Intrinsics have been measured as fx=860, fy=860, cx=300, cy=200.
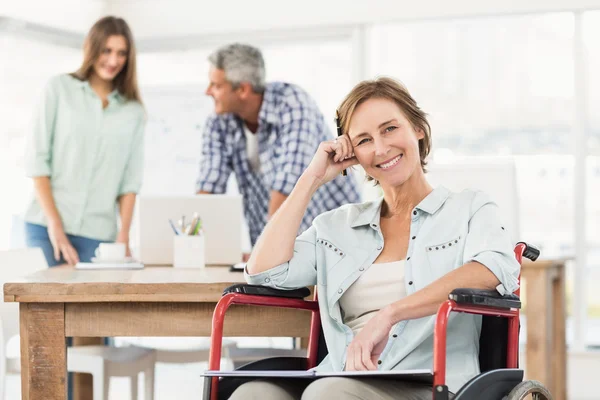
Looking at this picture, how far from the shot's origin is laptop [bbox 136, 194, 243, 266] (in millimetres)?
2973

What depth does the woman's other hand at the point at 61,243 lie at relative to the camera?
11.3 feet

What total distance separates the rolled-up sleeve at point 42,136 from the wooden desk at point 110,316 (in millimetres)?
1375

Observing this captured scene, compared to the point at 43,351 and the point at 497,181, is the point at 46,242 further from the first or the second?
the point at 497,181

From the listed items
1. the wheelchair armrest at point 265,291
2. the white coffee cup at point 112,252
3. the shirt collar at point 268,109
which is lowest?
the wheelchair armrest at point 265,291

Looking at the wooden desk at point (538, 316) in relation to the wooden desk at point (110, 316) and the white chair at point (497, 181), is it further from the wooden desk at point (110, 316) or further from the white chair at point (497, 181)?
the wooden desk at point (110, 316)

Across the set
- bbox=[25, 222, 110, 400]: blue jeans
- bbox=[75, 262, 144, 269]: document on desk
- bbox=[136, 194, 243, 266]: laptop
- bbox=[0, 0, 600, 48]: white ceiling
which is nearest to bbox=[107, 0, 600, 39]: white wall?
bbox=[0, 0, 600, 48]: white ceiling

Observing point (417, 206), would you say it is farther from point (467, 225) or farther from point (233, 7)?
point (233, 7)

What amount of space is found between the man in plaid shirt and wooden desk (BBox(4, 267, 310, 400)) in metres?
1.15

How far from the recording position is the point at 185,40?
219 inches

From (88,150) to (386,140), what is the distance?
76.7 inches

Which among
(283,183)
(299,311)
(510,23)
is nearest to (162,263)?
(283,183)

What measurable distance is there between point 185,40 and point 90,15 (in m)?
0.62

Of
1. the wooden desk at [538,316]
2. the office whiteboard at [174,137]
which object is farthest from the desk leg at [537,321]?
the office whiteboard at [174,137]

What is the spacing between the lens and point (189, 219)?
2971 mm
